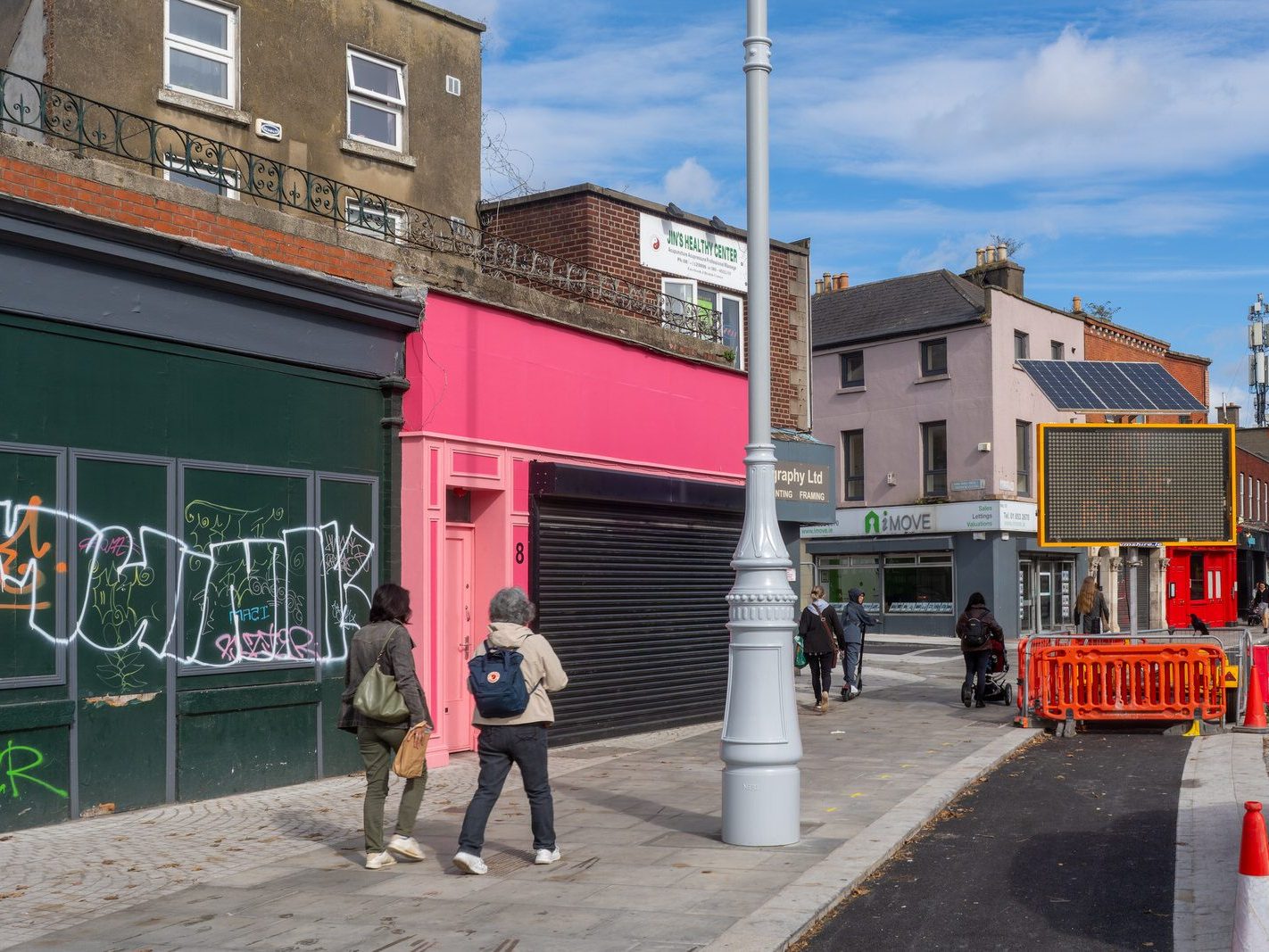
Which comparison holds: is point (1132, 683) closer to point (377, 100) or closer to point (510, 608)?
point (510, 608)

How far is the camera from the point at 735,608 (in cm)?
877

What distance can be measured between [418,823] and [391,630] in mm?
2175

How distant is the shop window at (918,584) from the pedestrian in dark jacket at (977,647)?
19.8 meters

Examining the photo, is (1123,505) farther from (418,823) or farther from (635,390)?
(418,823)

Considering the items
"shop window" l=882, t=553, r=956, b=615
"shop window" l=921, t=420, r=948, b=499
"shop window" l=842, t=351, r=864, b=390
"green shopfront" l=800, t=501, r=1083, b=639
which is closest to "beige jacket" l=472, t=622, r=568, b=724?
"green shopfront" l=800, t=501, r=1083, b=639

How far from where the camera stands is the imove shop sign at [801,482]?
2184cm

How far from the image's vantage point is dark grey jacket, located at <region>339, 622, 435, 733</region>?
7992mm

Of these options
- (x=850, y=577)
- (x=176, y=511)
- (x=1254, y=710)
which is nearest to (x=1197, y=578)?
(x=850, y=577)

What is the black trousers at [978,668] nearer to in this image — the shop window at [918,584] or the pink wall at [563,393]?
the pink wall at [563,393]

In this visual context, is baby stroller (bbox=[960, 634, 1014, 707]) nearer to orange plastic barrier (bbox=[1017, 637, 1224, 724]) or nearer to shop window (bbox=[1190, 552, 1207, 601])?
orange plastic barrier (bbox=[1017, 637, 1224, 724])

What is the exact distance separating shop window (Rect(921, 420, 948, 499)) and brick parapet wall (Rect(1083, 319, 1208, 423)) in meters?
4.13

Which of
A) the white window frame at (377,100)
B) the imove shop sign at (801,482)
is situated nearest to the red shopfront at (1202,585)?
the imove shop sign at (801,482)

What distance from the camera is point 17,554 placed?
9.03 meters

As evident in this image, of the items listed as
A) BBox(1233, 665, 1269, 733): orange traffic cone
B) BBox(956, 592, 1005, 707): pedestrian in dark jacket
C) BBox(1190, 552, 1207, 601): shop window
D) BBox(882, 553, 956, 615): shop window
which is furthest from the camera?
BBox(1190, 552, 1207, 601): shop window
